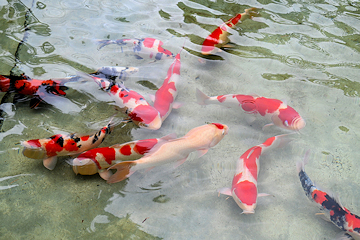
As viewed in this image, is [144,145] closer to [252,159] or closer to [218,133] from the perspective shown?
[218,133]

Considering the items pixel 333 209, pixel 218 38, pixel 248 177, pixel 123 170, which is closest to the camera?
pixel 333 209

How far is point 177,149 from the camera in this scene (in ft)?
11.1

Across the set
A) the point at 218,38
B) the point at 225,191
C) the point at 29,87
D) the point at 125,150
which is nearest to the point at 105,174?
the point at 125,150

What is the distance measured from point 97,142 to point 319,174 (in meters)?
3.10

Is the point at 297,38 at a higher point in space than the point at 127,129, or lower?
higher

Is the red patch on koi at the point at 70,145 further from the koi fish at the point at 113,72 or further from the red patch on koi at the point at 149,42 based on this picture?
the red patch on koi at the point at 149,42

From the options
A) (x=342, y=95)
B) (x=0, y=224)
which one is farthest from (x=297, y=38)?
(x=0, y=224)

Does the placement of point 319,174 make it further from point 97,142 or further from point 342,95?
point 97,142

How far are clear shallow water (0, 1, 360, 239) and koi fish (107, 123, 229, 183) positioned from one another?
18 centimetres

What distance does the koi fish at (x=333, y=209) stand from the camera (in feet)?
9.69

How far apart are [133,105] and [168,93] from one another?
0.60m

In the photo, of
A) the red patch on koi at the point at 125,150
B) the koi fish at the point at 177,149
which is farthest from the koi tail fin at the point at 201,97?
the red patch on koi at the point at 125,150

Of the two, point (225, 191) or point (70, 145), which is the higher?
point (70, 145)

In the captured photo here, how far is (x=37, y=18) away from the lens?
554cm
